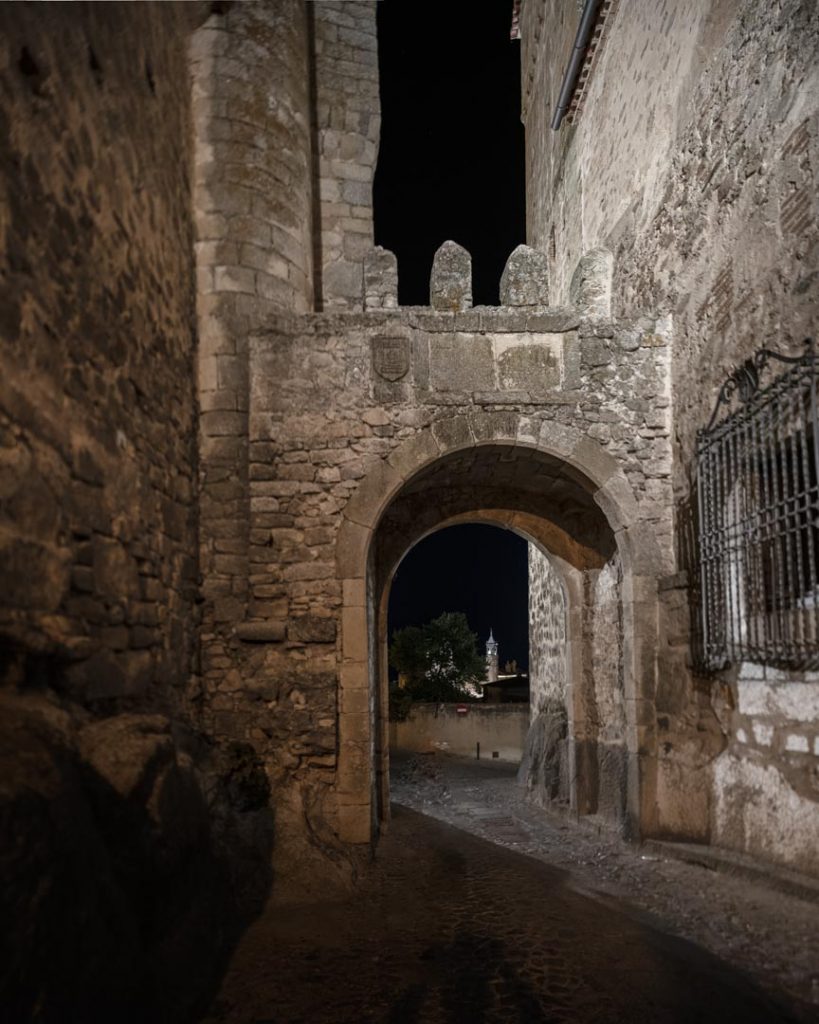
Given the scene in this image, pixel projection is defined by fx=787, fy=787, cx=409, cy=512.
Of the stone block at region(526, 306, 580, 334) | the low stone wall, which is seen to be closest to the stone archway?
the stone block at region(526, 306, 580, 334)

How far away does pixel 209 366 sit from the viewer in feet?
18.8

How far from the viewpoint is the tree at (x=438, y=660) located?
67.9 ft

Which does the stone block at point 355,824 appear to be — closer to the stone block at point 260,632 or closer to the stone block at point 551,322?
the stone block at point 260,632

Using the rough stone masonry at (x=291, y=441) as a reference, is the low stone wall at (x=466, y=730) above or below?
below

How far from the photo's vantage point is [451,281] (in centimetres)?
598

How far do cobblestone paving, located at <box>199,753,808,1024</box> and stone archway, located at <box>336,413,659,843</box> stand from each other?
2.64 feet

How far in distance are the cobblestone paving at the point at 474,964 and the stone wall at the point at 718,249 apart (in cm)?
112

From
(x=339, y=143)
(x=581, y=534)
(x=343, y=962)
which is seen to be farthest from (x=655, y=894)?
(x=339, y=143)

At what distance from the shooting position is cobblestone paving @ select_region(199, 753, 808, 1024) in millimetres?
3125

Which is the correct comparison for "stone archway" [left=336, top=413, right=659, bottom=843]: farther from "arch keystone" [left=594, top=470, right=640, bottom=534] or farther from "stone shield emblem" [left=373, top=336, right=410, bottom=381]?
"stone shield emblem" [left=373, top=336, right=410, bottom=381]

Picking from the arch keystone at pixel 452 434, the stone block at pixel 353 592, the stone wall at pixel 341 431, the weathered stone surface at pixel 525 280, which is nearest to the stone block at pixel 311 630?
the stone wall at pixel 341 431

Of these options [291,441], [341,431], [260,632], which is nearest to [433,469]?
[341,431]

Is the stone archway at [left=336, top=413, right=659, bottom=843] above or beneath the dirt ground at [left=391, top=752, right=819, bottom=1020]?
above

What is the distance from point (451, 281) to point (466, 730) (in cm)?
1067
